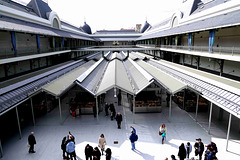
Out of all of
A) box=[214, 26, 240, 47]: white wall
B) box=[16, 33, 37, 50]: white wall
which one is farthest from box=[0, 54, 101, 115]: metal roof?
box=[214, 26, 240, 47]: white wall

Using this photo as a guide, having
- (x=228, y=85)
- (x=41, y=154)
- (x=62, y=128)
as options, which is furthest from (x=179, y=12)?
(x=41, y=154)

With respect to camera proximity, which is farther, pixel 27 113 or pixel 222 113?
pixel 27 113

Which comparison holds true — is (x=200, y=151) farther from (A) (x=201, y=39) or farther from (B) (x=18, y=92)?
(A) (x=201, y=39)

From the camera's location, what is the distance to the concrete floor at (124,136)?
9352 millimetres

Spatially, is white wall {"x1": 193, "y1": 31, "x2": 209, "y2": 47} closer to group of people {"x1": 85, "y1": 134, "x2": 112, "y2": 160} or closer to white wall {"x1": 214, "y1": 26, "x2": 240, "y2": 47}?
white wall {"x1": 214, "y1": 26, "x2": 240, "y2": 47}

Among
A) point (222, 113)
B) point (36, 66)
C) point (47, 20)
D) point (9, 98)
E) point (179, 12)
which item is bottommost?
point (222, 113)

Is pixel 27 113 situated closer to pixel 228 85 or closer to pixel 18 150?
pixel 18 150

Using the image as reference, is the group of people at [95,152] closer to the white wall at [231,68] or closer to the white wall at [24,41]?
the white wall at [231,68]

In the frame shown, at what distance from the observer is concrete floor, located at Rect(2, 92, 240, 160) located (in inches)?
368

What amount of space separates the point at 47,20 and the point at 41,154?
20200 millimetres

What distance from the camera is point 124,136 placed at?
11.2 m

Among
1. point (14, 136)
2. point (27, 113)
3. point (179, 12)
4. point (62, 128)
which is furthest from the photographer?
point (179, 12)

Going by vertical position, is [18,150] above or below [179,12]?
below

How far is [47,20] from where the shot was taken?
2378 cm
